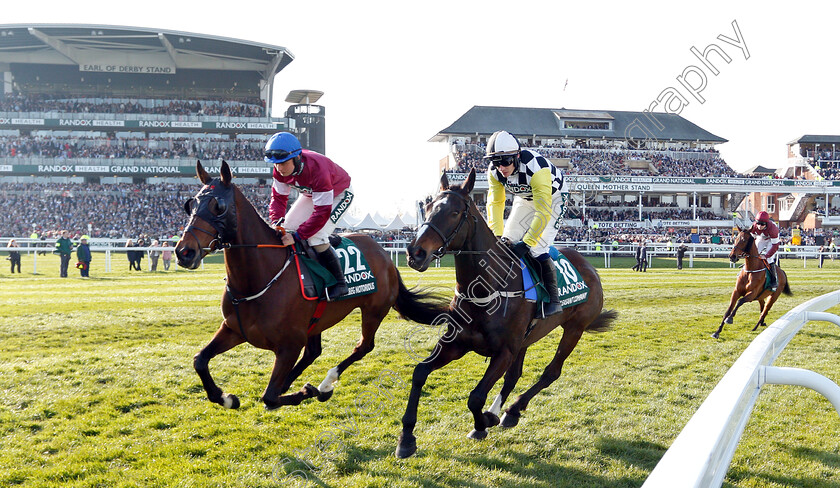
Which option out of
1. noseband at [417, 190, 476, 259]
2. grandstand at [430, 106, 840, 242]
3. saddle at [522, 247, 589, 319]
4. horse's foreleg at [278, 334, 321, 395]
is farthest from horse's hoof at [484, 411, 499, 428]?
grandstand at [430, 106, 840, 242]

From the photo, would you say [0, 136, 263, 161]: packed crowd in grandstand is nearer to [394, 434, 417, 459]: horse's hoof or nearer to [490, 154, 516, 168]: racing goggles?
[490, 154, 516, 168]: racing goggles

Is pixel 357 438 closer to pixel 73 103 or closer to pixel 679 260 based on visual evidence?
pixel 679 260

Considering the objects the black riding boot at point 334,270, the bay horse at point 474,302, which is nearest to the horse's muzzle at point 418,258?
the bay horse at point 474,302

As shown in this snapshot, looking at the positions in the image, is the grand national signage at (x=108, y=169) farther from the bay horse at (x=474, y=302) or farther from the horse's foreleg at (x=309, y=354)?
the bay horse at (x=474, y=302)

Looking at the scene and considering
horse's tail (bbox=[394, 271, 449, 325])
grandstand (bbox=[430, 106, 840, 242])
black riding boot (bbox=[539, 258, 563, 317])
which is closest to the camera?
black riding boot (bbox=[539, 258, 563, 317])

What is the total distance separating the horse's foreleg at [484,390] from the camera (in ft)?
12.8

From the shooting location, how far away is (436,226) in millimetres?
3859

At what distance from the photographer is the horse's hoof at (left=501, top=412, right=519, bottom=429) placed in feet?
14.6

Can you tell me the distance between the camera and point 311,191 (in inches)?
184

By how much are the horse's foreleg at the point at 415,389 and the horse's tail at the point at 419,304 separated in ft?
3.63

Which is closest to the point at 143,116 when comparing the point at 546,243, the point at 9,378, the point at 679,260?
the point at 679,260

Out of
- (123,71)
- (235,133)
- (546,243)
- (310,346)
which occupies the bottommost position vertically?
(310,346)

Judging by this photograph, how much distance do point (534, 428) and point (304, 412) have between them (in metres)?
1.75

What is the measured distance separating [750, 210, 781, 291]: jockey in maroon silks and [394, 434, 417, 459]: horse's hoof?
311 inches
